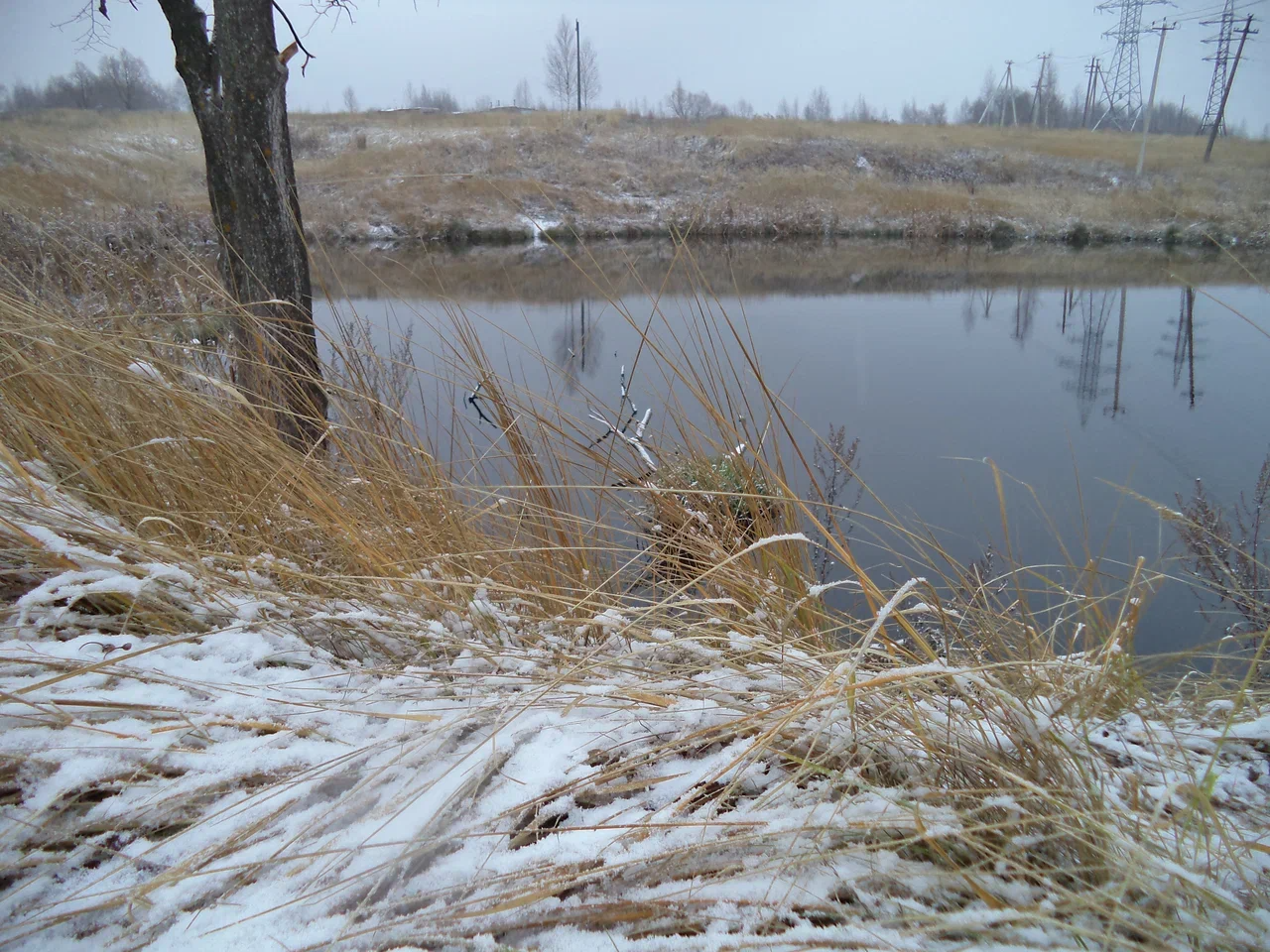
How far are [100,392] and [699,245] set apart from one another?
11766mm

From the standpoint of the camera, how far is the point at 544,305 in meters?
8.32

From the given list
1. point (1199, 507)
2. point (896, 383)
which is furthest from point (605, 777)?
point (896, 383)

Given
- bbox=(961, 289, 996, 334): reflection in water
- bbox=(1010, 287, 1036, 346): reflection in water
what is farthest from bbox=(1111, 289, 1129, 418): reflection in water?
bbox=(961, 289, 996, 334): reflection in water

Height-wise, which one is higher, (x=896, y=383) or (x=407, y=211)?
(x=407, y=211)

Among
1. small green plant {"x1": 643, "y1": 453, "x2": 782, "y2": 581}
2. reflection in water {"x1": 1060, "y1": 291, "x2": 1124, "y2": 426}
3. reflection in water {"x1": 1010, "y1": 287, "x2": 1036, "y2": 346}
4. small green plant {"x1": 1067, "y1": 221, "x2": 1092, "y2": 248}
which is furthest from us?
small green plant {"x1": 1067, "y1": 221, "x2": 1092, "y2": 248}

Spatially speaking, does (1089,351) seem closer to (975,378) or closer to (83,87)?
(975,378)

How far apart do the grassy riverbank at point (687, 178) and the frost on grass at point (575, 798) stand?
7104 mm

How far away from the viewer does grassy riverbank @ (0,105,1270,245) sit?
13.2 m

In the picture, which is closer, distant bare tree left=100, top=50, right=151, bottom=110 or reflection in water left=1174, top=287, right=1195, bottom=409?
reflection in water left=1174, top=287, right=1195, bottom=409

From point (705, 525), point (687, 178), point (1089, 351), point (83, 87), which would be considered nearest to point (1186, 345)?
point (1089, 351)

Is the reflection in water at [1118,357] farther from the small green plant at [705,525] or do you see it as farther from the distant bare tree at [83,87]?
the distant bare tree at [83,87]

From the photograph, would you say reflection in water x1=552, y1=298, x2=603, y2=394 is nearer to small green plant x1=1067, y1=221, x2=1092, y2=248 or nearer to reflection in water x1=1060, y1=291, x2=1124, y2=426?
reflection in water x1=1060, y1=291, x2=1124, y2=426

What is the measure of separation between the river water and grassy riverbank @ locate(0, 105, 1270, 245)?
2245 millimetres

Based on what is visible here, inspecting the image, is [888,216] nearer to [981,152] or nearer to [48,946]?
[981,152]
